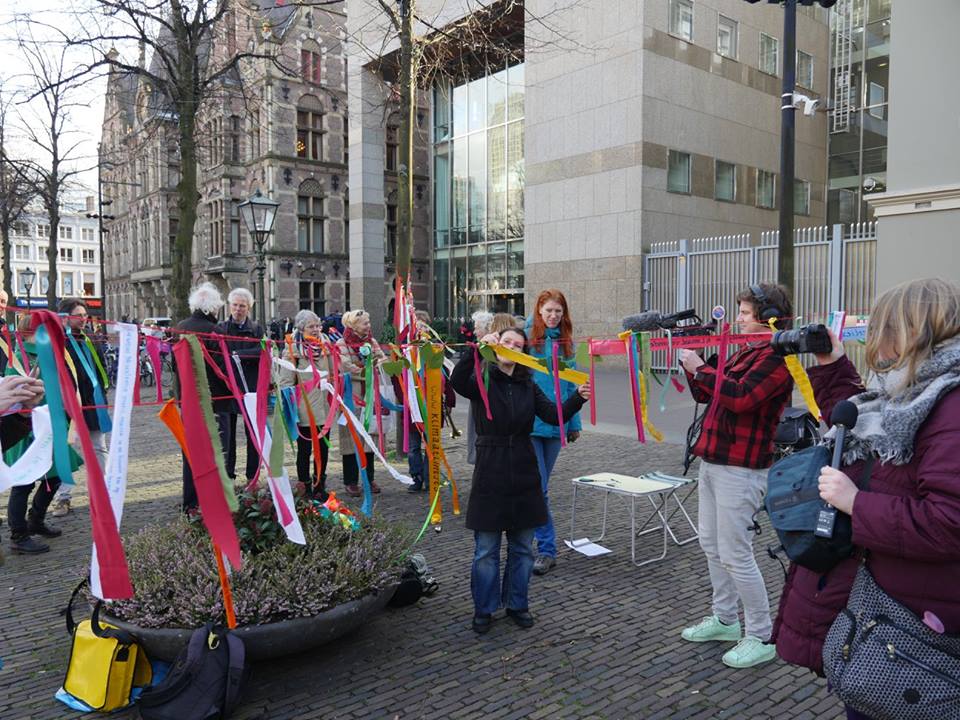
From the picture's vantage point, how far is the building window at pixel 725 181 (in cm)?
2088

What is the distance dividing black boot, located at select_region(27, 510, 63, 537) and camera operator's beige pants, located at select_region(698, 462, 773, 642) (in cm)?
545

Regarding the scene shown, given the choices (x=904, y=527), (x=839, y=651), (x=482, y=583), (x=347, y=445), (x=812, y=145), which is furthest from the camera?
(x=812, y=145)

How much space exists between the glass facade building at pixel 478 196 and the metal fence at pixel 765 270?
7717 millimetres

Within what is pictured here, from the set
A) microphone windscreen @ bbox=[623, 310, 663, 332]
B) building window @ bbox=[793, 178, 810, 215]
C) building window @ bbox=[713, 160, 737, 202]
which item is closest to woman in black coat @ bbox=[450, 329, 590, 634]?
microphone windscreen @ bbox=[623, 310, 663, 332]

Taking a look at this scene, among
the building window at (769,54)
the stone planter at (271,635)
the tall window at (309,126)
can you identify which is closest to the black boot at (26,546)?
the stone planter at (271,635)

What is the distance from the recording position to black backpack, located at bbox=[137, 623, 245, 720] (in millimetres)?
3113

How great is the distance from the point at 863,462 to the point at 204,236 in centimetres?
4146

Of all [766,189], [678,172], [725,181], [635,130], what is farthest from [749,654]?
[766,189]

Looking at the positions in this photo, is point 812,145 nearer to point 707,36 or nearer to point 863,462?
point 707,36

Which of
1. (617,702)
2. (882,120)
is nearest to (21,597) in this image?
(617,702)

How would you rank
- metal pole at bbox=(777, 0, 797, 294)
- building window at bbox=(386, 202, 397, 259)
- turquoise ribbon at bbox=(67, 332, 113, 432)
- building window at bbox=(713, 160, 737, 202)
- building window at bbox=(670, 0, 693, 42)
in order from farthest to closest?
1. building window at bbox=(386, 202, 397, 259)
2. building window at bbox=(713, 160, 737, 202)
3. building window at bbox=(670, 0, 693, 42)
4. metal pole at bbox=(777, 0, 797, 294)
5. turquoise ribbon at bbox=(67, 332, 113, 432)

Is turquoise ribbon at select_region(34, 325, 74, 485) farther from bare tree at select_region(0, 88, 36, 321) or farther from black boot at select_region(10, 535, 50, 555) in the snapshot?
bare tree at select_region(0, 88, 36, 321)

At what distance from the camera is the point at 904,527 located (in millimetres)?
1839

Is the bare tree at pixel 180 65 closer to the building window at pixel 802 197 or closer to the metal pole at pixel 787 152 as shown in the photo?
the metal pole at pixel 787 152
